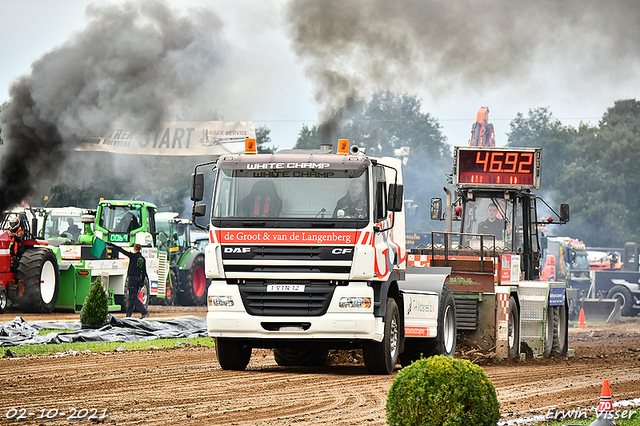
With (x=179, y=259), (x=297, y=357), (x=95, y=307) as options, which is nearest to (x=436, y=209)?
(x=297, y=357)

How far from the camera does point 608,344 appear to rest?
2258cm

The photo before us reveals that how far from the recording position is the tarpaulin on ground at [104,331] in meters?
15.9

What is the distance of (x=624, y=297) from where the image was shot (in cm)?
3441

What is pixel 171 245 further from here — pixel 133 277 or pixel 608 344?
pixel 608 344

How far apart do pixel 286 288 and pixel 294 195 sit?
3.89 feet

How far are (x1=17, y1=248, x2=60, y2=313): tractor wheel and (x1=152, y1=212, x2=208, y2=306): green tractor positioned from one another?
23.7 ft

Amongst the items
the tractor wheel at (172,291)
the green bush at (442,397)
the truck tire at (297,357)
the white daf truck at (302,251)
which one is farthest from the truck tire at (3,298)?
the green bush at (442,397)

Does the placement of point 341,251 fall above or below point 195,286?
above

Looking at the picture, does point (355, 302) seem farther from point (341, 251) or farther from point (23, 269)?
point (23, 269)

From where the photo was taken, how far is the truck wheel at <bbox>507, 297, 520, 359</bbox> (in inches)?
613

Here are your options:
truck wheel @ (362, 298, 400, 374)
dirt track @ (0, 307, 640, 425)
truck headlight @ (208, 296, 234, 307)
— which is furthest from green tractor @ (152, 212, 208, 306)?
truck headlight @ (208, 296, 234, 307)

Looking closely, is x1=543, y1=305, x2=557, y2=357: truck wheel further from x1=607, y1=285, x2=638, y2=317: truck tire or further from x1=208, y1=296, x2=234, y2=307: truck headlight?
x1=607, y1=285, x2=638, y2=317: truck tire

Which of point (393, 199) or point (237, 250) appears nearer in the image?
point (237, 250)

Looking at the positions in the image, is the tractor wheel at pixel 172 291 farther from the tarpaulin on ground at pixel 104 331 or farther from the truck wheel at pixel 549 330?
the truck wheel at pixel 549 330
